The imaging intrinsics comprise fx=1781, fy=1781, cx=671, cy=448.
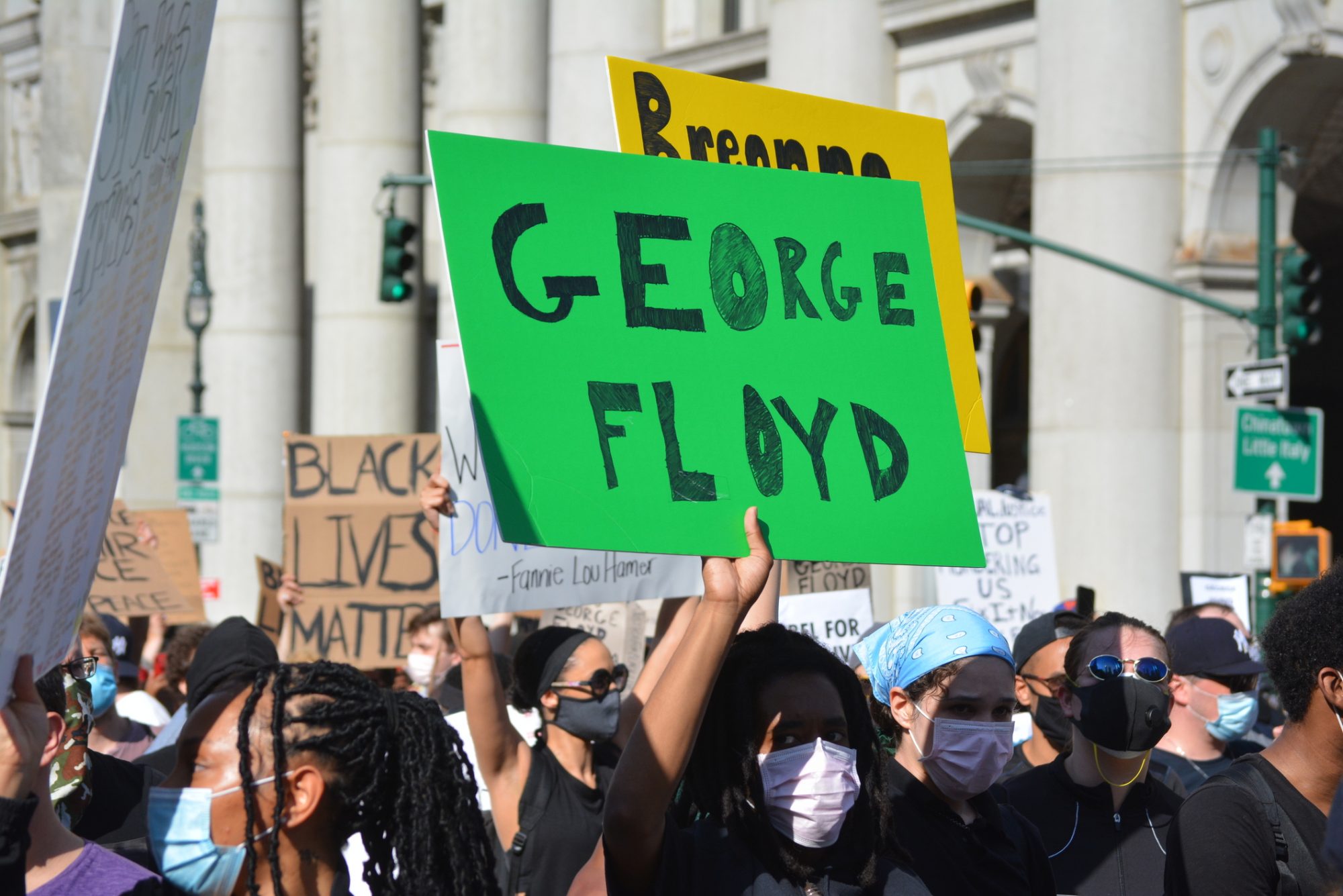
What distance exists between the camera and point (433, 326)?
83.0ft

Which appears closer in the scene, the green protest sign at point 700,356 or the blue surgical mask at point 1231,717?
A: the green protest sign at point 700,356

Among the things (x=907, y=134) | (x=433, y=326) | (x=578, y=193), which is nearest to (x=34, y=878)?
(x=578, y=193)

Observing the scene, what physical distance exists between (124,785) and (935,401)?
2187 mm

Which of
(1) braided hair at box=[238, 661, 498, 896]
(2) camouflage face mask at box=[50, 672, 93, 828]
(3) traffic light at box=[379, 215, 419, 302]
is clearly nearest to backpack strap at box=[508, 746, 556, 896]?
(2) camouflage face mask at box=[50, 672, 93, 828]

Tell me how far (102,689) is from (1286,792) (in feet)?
14.6

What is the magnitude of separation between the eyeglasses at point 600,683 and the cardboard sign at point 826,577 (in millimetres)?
2384

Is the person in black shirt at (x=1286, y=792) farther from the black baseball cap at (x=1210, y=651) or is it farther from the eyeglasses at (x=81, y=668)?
the eyeglasses at (x=81, y=668)

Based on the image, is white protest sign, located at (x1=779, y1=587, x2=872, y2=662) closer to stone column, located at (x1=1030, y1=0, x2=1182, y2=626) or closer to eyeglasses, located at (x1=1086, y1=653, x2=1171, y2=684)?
eyeglasses, located at (x1=1086, y1=653, x2=1171, y2=684)

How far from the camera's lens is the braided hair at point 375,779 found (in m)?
2.66

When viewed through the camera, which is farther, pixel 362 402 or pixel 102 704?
pixel 362 402

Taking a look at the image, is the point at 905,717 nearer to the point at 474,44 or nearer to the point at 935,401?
the point at 935,401

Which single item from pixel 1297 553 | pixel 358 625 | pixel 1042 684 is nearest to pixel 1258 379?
pixel 1297 553

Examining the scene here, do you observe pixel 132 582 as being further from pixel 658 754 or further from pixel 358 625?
pixel 658 754

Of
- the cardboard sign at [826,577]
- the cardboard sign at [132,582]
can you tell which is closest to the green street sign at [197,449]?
the cardboard sign at [132,582]
